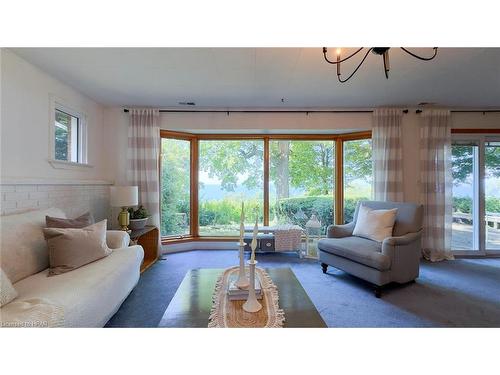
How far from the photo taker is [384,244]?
2.24 metres

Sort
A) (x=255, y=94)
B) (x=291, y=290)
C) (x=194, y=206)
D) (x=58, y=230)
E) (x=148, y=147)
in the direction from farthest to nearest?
(x=194, y=206) < (x=148, y=147) < (x=255, y=94) < (x=58, y=230) < (x=291, y=290)

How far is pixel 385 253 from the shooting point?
2219mm

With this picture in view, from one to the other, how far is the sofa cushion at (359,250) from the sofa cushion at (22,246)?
283cm

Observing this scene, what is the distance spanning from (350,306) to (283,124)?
8.79ft

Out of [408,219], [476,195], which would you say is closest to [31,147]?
[408,219]

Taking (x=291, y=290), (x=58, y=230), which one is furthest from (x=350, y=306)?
(x=58, y=230)

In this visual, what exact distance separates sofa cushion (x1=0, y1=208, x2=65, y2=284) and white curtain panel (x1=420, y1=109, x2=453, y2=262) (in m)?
4.77

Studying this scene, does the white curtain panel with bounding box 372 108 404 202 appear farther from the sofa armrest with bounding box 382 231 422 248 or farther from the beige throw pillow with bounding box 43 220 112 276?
the beige throw pillow with bounding box 43 220 112 276

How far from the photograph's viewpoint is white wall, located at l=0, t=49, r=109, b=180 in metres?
1.90

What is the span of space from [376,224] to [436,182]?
168 cm

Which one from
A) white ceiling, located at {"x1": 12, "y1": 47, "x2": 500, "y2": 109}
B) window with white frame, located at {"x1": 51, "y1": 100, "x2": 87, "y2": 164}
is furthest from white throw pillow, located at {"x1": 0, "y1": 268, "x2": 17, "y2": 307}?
white ceiling, located at {"x1": 12, "y1": 47, "x2": 500, "y2": 109}

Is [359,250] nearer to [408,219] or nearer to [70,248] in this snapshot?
[408,219]

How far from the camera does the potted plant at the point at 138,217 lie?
9.59ft
